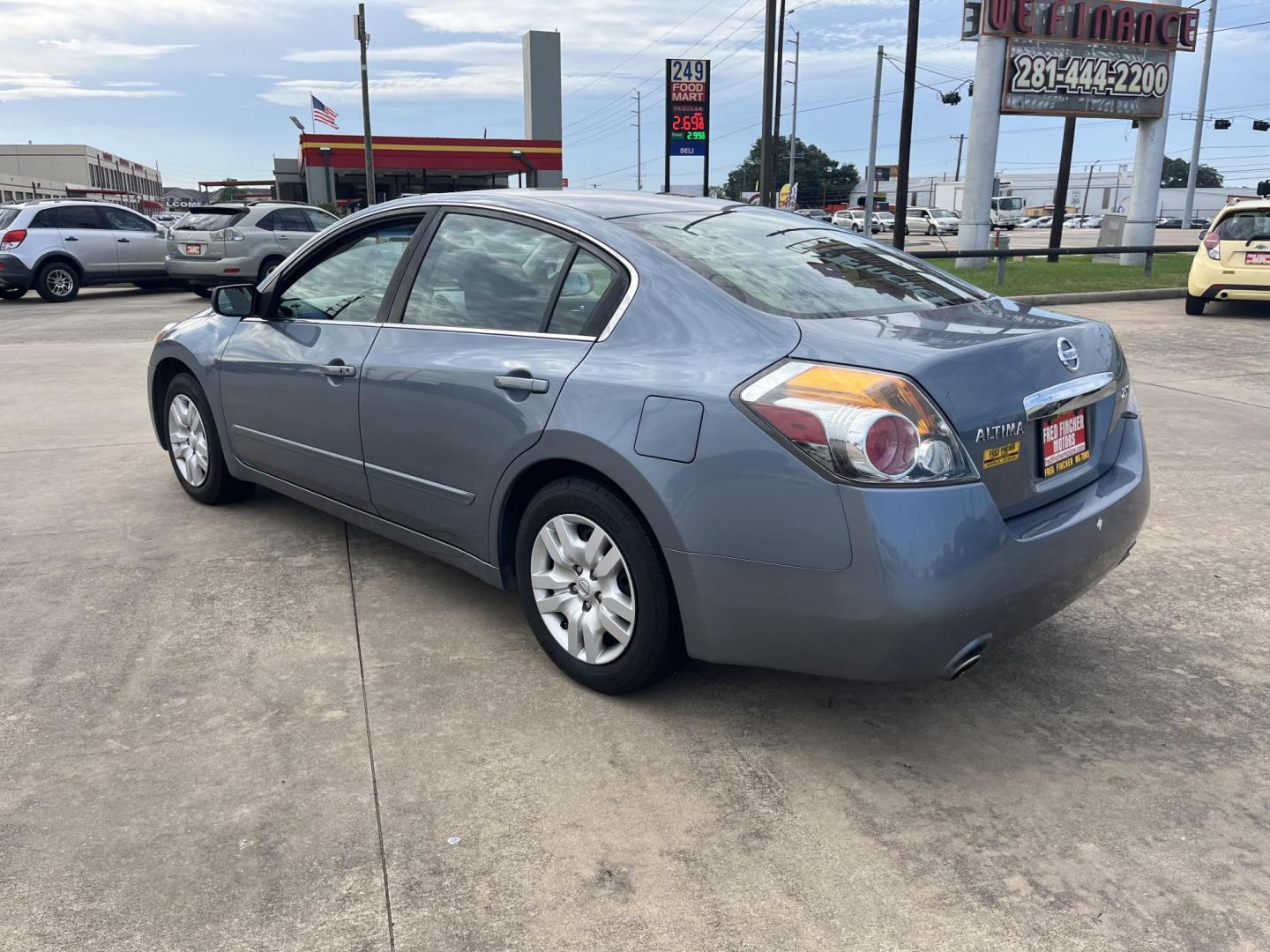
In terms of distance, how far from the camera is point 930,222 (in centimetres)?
5503

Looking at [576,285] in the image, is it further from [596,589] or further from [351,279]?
[351,279]

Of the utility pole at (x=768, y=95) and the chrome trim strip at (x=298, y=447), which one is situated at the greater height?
the utility pole at (x=768, y=95)

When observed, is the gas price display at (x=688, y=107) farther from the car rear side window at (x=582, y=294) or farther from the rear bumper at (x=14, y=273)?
the car rear side window at (x=582, y=294)

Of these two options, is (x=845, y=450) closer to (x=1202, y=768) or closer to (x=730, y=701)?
(x=730, y=701)

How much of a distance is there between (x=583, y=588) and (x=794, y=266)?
127 centimetres

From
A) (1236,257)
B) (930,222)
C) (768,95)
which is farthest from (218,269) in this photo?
(930,222)

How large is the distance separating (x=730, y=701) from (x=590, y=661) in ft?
1.54

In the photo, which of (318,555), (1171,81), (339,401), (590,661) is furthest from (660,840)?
(1171,81)

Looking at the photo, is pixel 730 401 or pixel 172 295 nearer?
pixel 730 401

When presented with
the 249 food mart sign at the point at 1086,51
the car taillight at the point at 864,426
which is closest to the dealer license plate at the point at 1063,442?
the car taillight at the point at 864,426

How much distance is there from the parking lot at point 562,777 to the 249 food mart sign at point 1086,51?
59.8 ft

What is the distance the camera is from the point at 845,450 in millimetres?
2559

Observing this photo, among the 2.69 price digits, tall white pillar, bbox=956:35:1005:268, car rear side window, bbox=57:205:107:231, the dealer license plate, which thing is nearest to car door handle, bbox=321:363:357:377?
the dealer license plate

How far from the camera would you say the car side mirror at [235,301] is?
4.61 metres
